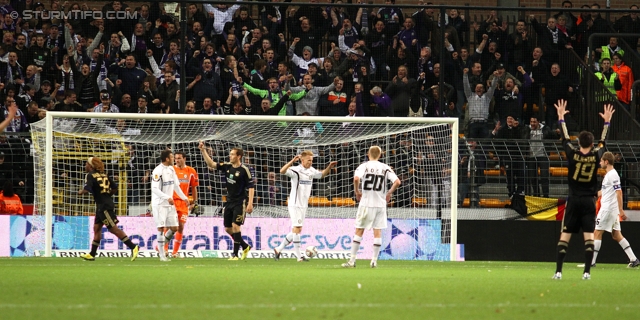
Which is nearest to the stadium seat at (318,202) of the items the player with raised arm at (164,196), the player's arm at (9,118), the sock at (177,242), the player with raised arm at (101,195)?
the sock at (177,242)

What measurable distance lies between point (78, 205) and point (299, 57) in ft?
18.8

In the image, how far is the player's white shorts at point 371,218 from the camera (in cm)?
1490

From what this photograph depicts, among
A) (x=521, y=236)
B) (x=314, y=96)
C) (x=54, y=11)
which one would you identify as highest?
(x=54, y=11)

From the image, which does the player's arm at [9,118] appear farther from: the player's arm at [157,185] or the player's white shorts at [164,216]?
the player's white shorts at [164,216]

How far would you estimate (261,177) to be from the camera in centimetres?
2014

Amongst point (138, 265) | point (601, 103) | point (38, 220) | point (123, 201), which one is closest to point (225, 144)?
point (123, 201)

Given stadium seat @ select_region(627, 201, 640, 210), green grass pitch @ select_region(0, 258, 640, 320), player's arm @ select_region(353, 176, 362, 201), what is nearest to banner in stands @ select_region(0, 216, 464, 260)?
stadium seat @ select_region(627, 201, 640, 210)

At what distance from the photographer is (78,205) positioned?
758 inches

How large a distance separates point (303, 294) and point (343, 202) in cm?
1038

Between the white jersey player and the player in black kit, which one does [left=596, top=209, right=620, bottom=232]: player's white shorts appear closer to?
the white jersey player

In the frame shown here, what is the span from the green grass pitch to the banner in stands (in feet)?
16.9

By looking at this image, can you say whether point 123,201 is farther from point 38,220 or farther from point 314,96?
point 314,96

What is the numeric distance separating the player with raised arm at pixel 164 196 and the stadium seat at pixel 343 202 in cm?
401

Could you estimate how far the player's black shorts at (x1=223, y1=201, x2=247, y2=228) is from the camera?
56.5 ft
